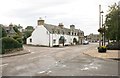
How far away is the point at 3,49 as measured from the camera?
34.4m

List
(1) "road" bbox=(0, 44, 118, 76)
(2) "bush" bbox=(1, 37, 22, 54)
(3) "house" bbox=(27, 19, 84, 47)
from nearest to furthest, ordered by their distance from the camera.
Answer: (1) "road" bbox=(0, 44, 118, 76) → (2) "bush" bbox=(1, 37, 22, 54) → (3) "house" bbox=(27, 19, 84, 47)

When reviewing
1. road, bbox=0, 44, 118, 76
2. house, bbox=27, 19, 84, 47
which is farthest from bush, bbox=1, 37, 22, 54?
house, bbox=27, 19, 84, 47

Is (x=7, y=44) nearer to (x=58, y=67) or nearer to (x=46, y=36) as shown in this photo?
(x=58, y=67)

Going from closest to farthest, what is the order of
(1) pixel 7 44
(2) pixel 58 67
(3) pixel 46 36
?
(2) pixel 58 67 → (1) pixel 7 44 → (3) pixel 46 36

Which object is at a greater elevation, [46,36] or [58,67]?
[46,36]

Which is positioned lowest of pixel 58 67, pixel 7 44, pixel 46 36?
pixel 58 67

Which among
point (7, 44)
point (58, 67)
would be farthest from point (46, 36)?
point (58, 67)

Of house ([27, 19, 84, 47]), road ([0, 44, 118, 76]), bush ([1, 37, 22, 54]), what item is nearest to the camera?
road ([0, 44, 118, 76])

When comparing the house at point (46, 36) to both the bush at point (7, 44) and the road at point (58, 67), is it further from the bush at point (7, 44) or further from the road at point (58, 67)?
the road at point (58, 67)

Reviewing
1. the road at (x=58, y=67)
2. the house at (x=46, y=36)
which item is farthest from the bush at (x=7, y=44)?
the house at (x=46, y=36)

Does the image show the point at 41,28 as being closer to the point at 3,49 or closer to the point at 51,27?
the point at 51,27

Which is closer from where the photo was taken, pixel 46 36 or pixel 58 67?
pixel 58 67

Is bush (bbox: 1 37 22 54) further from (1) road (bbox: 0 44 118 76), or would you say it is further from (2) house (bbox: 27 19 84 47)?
(2) house (bbox: 27 19 84 47)

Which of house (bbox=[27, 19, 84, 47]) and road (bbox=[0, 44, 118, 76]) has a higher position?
house (bbox=[27, 19, 84, 47])
